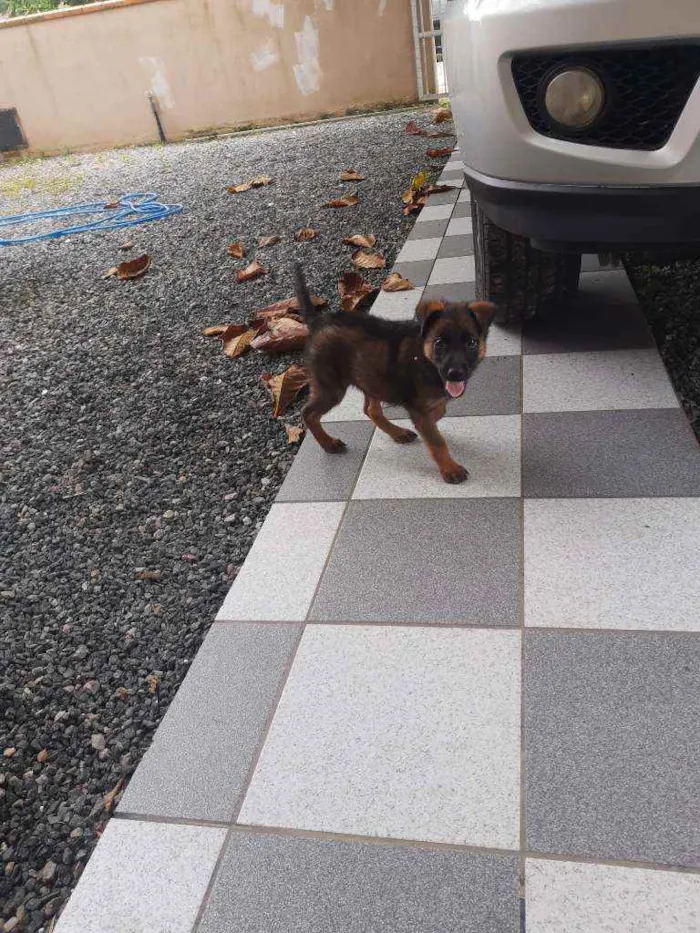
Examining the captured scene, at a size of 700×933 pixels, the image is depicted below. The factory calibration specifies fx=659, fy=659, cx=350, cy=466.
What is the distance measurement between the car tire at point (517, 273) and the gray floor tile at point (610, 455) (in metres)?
0.79

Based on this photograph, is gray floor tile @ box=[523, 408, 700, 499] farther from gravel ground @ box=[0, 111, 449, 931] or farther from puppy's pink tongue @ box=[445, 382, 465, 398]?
gravel ground @ box=[0, 111, 449, 931]

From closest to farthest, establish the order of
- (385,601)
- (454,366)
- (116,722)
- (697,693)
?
(697,693), (116,722), (385,601), (454,366)

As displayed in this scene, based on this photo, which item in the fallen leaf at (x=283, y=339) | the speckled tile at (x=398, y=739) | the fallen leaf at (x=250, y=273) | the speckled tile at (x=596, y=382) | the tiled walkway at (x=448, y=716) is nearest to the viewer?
the tiled walkway at (x=448, y=716)

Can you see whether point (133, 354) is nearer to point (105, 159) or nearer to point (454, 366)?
point (454, 366)

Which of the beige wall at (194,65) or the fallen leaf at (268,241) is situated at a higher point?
the beige wall at (194,65)

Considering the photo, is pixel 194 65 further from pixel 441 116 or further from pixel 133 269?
pixel 133 269

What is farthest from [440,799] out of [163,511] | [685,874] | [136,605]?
[163,511]

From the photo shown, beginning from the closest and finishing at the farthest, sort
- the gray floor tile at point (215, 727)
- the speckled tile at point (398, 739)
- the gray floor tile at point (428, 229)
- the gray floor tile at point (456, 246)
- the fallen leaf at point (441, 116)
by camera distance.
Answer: the speckled tile at point (398, 739) < the gray floor tile at point (215, 727) < the gray floor tile at point (456, 246) < the gray floor tile at point (428, 229) < the fallen leaf at point (441, 116)

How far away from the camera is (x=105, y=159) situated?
10.8m

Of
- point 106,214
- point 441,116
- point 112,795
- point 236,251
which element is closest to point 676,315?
point 112,795

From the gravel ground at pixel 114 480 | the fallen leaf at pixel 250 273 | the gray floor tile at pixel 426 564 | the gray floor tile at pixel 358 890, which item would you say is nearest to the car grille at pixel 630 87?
the gray floor tile at pixel 426 564

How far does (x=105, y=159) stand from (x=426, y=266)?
28.5ft

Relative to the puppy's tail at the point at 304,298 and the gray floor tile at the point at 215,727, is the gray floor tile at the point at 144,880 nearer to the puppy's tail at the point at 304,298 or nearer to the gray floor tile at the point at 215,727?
the gray floor tile at the point at 215,727

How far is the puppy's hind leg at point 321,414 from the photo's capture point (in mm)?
2686
